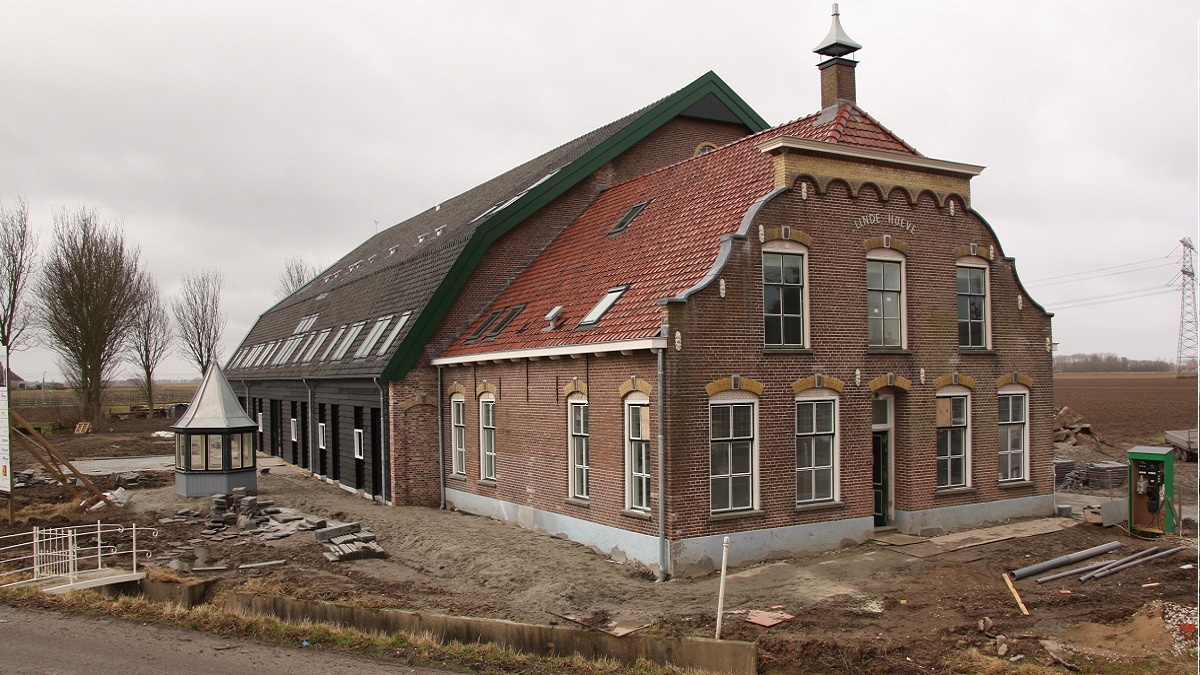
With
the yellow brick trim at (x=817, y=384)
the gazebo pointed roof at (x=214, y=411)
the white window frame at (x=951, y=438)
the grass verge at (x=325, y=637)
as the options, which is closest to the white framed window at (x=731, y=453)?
the yellow brick trim at (x=817, y=384)

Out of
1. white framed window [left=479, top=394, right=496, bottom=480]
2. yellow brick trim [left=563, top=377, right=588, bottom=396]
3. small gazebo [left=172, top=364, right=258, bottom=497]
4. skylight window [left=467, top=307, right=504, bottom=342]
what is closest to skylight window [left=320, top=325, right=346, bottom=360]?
small gazebo [left=172, top=364, right=258, bottom=497]

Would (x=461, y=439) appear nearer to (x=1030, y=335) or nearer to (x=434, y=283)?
(x=434, y=283)

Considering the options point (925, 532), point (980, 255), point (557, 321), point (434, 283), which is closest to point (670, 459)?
point (557, 321)

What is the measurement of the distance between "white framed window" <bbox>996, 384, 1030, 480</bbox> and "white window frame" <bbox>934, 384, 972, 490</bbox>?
0.98 meters

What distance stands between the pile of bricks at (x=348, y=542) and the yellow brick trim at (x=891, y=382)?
9.60 metres

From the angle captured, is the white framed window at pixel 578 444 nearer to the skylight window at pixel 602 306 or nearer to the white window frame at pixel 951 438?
the skylight window at pixel 602 306

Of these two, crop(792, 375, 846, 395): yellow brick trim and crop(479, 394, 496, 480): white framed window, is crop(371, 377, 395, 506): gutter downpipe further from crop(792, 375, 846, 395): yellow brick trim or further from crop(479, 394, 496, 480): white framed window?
crop(792, 375, 846, 395): yellow brick trim

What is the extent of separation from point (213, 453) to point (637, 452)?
46.0ft

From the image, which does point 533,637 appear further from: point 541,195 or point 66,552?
point 541,195

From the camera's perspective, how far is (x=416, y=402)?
2172cm

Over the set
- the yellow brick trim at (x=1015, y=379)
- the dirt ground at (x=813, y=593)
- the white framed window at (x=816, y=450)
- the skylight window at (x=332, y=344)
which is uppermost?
the skylight window at (x=332, y=344)

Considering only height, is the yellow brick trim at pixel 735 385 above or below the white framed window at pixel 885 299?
below

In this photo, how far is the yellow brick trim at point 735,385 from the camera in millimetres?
14696

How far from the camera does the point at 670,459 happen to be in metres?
14.2
